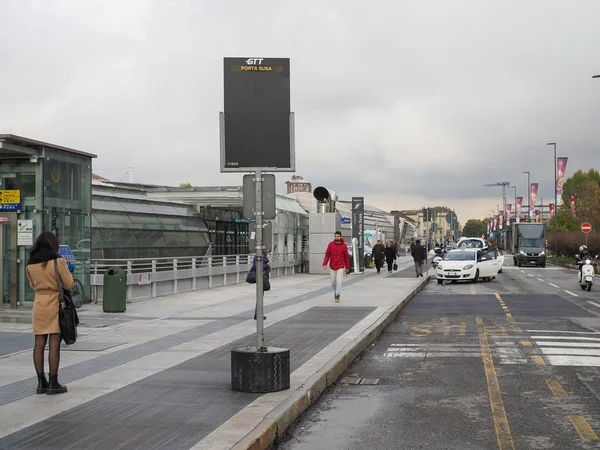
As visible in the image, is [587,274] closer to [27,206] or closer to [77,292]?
[77,292]

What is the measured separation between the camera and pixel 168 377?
8.91 metres

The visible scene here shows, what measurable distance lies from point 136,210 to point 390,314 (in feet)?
53.9

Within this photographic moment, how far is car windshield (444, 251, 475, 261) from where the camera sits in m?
32.8

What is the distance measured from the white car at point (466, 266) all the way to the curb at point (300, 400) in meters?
19.3

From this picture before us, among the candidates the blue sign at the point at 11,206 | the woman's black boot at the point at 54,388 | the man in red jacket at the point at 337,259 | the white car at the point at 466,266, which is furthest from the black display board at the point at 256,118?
the white car at the point at 466,266

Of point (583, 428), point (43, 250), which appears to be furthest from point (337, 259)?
point (583, 428)

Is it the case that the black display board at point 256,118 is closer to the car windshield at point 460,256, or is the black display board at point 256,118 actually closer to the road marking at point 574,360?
the road marking at point 574,360

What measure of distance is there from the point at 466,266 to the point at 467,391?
23.8 metres

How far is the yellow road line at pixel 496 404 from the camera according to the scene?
654cm

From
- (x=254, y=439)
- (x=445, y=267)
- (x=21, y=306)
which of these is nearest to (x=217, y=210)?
(x=445, y=267)

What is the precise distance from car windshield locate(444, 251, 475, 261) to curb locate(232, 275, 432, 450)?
2035 cm

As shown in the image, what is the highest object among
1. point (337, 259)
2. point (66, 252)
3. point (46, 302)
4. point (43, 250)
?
point (43, 250)

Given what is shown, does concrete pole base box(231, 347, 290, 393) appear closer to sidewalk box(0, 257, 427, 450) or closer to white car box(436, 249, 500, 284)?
sidewalk box(0, 257, 427, 450)

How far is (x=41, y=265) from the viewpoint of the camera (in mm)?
8250
